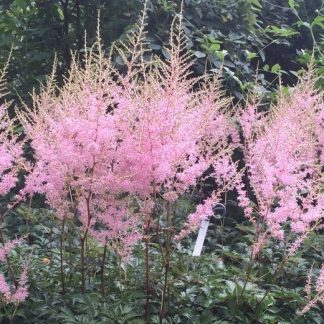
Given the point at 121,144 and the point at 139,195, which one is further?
the point at 139,195

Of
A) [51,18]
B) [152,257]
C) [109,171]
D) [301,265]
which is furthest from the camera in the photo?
[51,18]

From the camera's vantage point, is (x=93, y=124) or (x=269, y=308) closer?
(x=93, y=124)

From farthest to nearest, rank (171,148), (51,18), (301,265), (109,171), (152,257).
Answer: (51,18) → (301,265) → (152,257) → (109,171) → (171,148)

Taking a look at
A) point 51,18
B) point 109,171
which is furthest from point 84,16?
point 109,171

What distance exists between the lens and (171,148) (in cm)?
269

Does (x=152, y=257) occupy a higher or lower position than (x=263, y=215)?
lower

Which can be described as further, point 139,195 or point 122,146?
point 139,195

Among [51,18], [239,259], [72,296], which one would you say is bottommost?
[239,259]

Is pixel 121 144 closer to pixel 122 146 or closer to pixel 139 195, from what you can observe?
pixel 122 146

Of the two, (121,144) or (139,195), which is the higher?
(121,144)

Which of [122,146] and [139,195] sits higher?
[122,146]

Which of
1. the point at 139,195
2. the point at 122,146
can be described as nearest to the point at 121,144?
the point at 122,146

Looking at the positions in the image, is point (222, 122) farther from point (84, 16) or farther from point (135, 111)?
point (84, 16)

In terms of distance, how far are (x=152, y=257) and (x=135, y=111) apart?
1288mm
